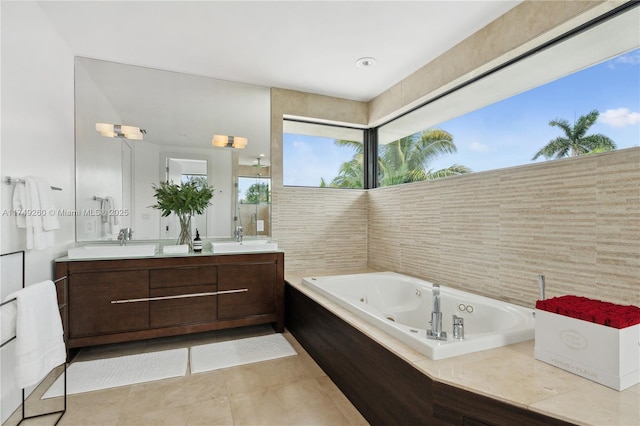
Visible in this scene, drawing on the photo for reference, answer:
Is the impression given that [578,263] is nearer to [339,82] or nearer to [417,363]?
[417,363]

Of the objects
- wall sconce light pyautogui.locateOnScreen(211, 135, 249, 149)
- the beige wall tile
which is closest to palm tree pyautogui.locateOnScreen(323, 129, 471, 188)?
the beige wall tile

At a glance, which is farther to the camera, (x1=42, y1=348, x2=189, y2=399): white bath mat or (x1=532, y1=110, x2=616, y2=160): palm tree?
(x1=42, y1=348, x2=189, y2=399): white bath mat

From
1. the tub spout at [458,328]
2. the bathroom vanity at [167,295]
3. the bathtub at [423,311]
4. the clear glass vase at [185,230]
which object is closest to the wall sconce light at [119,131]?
the clear glass vase at [185,230]

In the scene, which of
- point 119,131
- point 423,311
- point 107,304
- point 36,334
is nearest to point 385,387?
point 423,311

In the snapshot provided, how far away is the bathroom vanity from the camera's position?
2449 mm

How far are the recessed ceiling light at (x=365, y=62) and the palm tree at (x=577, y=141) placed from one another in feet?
4.88

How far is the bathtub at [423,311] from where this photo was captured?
1547mm

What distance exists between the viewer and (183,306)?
271 cm

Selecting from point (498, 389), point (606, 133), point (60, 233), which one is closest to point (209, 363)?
point (60, 233)

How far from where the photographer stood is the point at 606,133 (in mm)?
1820

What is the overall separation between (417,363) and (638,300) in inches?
48.3

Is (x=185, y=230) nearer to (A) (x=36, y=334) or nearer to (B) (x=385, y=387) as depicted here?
(A) (x=36, y=334)

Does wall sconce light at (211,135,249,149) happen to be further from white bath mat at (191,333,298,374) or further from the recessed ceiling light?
white bath mat at (191,333,298,374)

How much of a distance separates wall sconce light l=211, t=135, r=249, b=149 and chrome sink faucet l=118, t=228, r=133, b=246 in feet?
3.72
